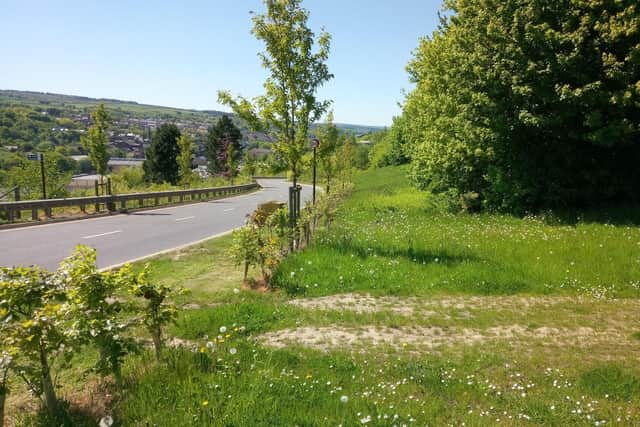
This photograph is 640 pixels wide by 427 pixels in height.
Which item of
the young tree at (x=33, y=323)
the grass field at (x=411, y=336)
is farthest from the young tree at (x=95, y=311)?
the grass field at (x=411, y=336)

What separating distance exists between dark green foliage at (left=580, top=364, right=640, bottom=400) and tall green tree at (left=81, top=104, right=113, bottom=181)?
90.1 ft

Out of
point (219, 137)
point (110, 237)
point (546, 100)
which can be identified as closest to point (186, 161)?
point (110, 237)

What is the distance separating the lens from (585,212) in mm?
13211

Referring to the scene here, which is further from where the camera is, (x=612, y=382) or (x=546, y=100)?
(x=546, y=100)

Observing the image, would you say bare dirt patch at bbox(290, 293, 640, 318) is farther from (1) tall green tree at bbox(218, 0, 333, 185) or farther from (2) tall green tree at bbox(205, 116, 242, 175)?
(2) tall green tree at bbox(205, 116, 242, 175)

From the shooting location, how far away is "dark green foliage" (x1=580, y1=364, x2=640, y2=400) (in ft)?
13.5

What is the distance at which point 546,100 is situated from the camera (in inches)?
489

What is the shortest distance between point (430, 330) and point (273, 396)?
Answer: 3080mm

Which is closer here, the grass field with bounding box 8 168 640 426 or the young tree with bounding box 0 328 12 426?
the young tree with bounding box 0 328 12 426

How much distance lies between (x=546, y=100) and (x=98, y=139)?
24315mm

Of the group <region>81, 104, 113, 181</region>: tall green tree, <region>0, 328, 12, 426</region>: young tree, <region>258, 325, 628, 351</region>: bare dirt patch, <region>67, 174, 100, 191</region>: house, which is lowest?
<region>67, 174, 100, 191</region>: house

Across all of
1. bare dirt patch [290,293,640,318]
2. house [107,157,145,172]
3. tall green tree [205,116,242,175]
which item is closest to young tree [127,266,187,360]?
bare dirt patch [290,293,640,318]

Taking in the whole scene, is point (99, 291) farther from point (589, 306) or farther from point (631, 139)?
point (631, 139)

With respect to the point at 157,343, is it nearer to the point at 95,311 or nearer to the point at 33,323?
the point at 95,311
